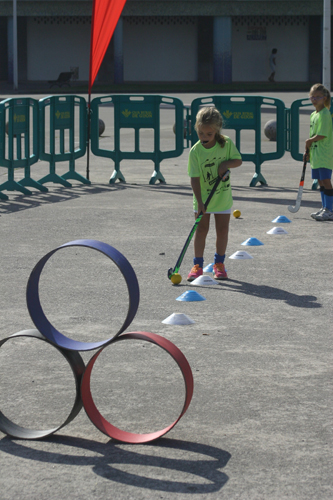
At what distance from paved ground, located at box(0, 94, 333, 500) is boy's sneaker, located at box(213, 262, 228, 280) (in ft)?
0.29

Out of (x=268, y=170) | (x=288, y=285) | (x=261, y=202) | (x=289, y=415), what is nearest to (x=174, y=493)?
(x=289, y=415)

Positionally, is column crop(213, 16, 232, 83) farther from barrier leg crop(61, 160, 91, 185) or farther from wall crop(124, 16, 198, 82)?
barrier leg crop(61, 160, 91, 185)

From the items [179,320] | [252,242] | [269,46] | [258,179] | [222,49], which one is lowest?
[179,320]

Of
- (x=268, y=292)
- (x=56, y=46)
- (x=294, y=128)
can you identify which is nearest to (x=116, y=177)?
(x=294, y=128)

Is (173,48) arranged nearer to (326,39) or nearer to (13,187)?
(326,39)

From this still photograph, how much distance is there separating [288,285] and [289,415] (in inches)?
108

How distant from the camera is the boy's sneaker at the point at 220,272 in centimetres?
689

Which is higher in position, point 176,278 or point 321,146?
point 321,146

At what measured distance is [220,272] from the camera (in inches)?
272

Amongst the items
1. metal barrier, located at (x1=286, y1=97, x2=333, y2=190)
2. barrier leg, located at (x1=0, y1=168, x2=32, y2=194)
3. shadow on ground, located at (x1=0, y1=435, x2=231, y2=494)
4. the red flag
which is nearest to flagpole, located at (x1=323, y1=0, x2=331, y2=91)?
metal barrier, located at (x1=286, y1=97, x2=333, y2=190)

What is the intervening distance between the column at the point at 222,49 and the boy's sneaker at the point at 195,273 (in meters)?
40.5

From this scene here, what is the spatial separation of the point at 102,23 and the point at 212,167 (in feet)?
21.0

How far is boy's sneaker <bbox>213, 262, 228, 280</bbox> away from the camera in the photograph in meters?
6.89

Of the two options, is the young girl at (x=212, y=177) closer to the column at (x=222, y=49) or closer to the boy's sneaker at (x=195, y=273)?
the boy's sneaker at (x=195, y=273)
